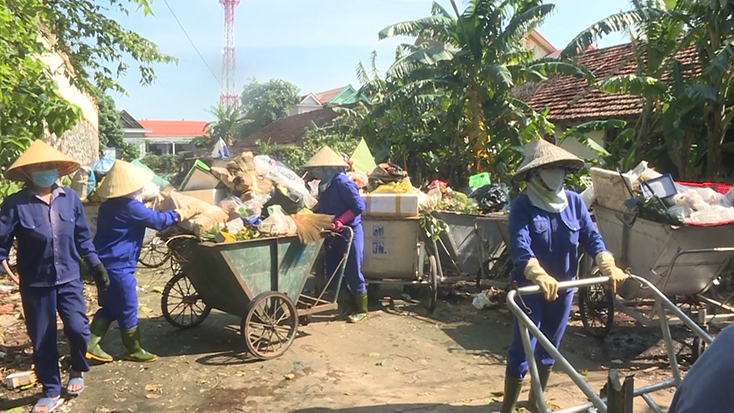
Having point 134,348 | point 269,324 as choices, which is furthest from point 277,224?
point 134,348

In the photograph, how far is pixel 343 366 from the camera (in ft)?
17.2

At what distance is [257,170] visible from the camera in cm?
624

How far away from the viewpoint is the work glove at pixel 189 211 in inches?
199

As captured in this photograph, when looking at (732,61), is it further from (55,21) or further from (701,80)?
(55,21)

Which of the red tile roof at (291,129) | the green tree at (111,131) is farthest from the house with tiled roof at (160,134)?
the red tile roof at (291,129)

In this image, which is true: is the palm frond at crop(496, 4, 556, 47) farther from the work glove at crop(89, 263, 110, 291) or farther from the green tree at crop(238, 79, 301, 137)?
the green tree at crop(238, 79, 301, 137)

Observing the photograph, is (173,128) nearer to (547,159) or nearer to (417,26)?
(417,26)

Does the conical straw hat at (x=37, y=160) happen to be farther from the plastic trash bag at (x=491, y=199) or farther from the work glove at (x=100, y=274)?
the plastic trash bag at (x=491, y=199)

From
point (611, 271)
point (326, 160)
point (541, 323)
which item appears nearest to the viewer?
point (611, 271)

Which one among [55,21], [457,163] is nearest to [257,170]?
[55,21]

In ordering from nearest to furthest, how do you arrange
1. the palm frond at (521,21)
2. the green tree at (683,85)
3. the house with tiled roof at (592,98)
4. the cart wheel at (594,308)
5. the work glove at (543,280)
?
1. the work glove at (543,280)
2. the cart wheel at (594,308)
3. the green tree at (683,85)
4. the palm frond at (521,21)
5. the house with tiled roof at (592,98)

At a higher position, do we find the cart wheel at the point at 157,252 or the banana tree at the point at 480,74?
the banana tree at the point at 480,74

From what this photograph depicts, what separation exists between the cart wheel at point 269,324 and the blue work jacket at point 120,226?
42.3 inches

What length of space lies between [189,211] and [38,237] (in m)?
1.26
